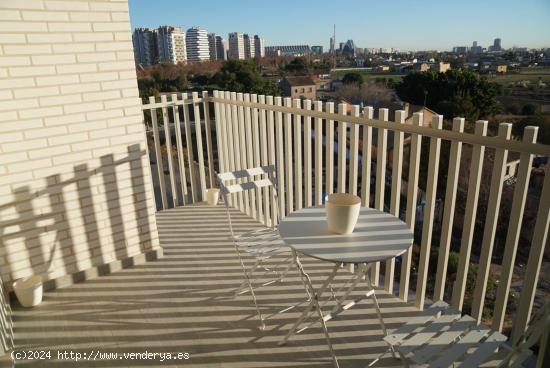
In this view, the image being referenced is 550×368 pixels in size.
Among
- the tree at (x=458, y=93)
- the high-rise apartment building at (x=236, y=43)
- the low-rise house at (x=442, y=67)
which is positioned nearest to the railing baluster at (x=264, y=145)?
the tree at (x=458, y=93)

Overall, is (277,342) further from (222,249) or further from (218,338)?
(222,249)

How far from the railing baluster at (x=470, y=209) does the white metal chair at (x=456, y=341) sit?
617 millimetres

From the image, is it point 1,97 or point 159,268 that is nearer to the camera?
point 1,97

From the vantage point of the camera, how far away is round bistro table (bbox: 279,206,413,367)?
2068 mm

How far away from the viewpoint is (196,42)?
76125 millimetres

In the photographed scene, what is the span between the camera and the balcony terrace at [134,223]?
2.50 meters

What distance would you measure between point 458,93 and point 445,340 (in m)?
35.5

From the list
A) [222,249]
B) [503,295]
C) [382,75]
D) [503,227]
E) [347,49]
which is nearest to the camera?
[503,295]

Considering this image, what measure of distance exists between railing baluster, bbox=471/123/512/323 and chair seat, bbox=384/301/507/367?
555 mm

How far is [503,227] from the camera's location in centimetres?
1656

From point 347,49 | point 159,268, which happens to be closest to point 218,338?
point 159,268

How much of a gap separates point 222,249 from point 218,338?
146 cm

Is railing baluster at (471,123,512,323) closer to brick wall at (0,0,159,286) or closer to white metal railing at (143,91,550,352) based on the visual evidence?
white metal railing at (143,91,550,352)

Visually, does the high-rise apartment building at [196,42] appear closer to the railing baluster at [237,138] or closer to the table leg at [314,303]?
the railing baluster at [237,138]
